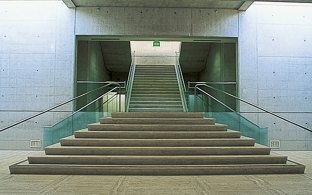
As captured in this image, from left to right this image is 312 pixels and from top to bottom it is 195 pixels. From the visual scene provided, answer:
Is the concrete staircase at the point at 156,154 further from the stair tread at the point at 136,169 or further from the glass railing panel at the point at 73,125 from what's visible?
the glass railing panel at the point at 73,125

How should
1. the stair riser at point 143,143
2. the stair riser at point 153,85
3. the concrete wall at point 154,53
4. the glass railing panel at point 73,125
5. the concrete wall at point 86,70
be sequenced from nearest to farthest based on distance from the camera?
the stair riser at point 143,143, the glass railing panel at point 73,125, the concrete wall at point 86,70, the stair riser at point 153,85, the concrete wall at point 154,53

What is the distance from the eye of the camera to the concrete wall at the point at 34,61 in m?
9.88

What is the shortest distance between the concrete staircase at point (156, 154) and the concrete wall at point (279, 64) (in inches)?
151

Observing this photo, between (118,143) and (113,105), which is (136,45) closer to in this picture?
(113,105)

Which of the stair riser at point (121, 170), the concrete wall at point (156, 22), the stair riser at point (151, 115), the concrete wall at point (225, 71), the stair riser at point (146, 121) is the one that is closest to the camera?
the stair riser at point (121, 170)

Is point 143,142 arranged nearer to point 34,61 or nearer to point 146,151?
point 146,151

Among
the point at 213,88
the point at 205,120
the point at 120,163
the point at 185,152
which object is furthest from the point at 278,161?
the point at 213,88

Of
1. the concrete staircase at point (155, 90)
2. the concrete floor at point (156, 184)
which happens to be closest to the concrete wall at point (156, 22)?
the concrete staircase at point (155, 90)

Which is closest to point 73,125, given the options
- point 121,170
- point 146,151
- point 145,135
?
point 145,135

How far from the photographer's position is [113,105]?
10.1 m

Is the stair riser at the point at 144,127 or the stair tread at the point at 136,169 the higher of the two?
the stair riser at the point at 144,127

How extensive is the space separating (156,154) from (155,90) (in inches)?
263

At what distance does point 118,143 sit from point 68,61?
4889 mm

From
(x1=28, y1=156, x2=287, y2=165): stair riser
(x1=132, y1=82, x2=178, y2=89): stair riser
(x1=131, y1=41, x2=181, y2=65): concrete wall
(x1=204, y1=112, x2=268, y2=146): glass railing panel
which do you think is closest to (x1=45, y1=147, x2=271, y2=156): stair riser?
(x1=28, y1=156, x2=287, y2=165): stair riser
